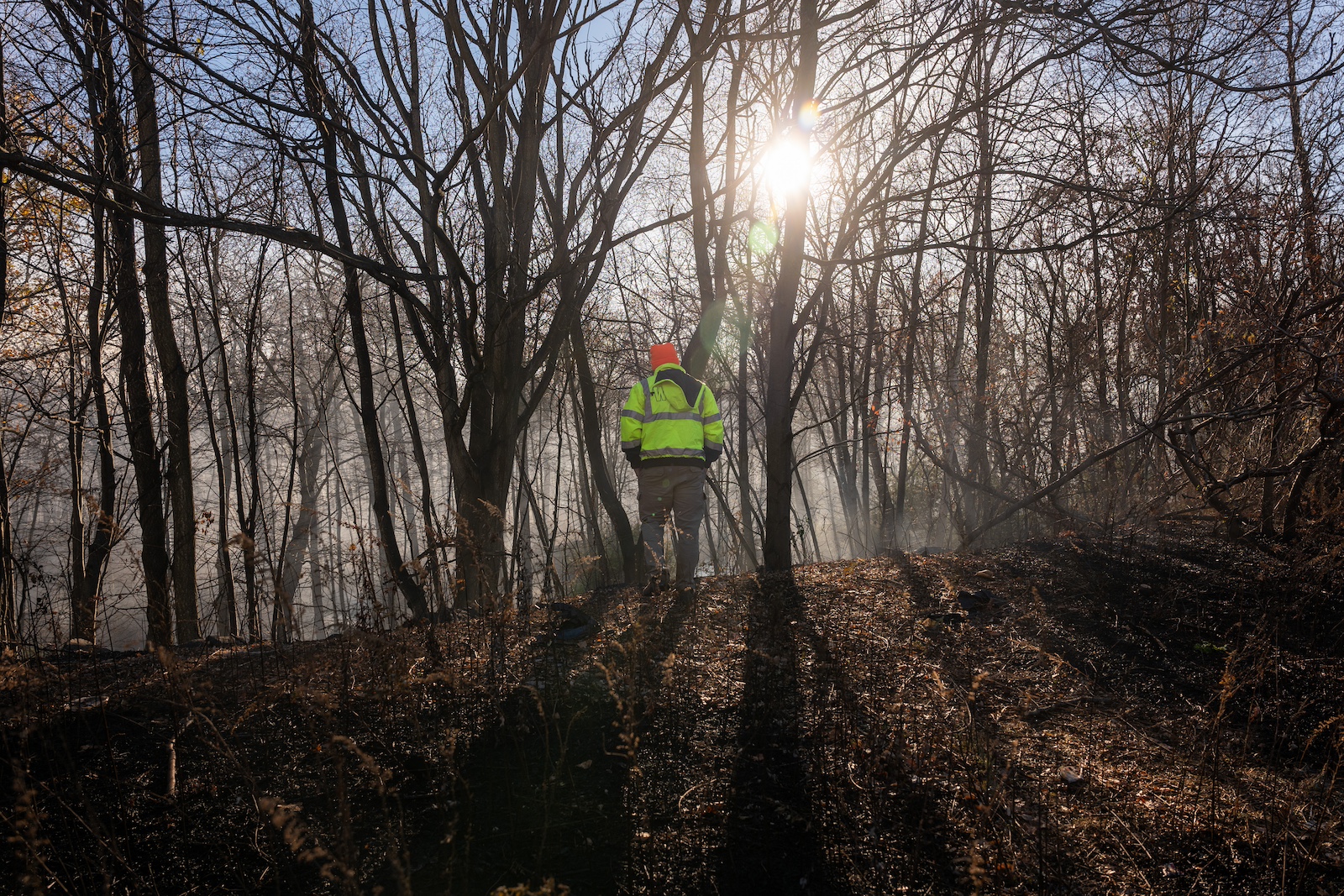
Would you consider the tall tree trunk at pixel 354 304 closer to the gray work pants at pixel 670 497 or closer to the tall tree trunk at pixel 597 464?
the gray work pants at pixel 670 497

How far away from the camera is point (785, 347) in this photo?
5.75 m

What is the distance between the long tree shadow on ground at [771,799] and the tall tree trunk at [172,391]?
15.8 feet

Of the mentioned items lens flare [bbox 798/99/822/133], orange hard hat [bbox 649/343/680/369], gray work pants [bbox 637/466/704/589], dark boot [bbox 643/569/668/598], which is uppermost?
lens flare [bbox 798/99/822/133]

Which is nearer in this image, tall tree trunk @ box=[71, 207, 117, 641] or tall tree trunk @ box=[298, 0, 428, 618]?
tall tree trunk @ box=[298, 0, 428, 618]

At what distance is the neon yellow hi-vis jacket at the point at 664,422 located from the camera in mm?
5758

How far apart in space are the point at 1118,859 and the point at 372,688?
2718 mm

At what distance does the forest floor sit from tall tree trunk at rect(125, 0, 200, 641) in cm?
299

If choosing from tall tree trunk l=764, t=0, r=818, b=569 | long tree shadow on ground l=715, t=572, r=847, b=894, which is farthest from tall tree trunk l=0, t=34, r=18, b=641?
tall tree trunk l=764, t=0, r=818, b=569

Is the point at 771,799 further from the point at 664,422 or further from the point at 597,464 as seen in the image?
the point at 597,464

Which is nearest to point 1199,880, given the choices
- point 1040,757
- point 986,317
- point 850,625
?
point 1040,757

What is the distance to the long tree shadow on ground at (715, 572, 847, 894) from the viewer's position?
6.91 feet

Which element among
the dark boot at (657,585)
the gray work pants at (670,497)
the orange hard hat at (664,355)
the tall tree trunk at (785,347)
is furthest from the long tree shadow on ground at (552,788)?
the orange hard hat at (664,355)

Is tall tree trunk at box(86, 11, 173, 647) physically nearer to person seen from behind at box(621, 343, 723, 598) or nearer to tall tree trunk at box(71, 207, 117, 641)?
tall tree trunk at box(71, 207, 117, 641)

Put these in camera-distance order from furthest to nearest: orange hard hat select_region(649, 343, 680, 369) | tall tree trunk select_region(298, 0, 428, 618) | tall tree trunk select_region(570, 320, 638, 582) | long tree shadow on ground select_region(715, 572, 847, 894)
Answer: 1. tall tree trunk select_region(570, 320, 638, 582)
2. orange hard hat select_region(649, 343, 680, 369)
3. tall tree trunk select_region(298, 0, 428, 618)
4. long tree shadow on ground select_region(715, 572, 847, 894)
